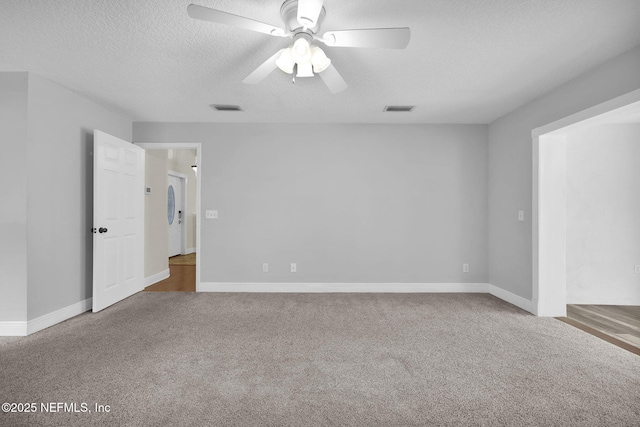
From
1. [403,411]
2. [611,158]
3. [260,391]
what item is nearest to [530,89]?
[611,158]

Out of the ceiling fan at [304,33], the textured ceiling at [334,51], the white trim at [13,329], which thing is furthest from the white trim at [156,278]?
the ceiling fan at [304,33]

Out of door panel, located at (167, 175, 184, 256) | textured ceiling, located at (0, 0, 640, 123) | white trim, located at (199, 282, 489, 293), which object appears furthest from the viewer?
door panel, located at (167, 175, 184, 256)

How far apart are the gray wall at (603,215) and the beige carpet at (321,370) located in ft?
4.25

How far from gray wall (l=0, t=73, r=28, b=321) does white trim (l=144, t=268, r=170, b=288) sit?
6.49 ft

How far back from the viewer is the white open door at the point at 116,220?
11.5ft

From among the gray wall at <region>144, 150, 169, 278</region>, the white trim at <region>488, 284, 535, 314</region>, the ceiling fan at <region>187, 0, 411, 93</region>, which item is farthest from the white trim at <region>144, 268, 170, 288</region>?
the white trim at <region>488, 284, 535, 314</region>

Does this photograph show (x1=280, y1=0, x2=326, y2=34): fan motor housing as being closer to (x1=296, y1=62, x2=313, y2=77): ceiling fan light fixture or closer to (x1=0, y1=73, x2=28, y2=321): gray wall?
(x1=296, y1=62, x2=313, y2=77): ceiling fan light fixture

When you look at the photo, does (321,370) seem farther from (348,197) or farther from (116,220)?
(116,220)

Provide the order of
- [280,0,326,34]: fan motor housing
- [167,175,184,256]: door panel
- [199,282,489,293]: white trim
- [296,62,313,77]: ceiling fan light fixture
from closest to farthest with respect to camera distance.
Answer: [280,0,326,34]: fan motor housing
[296,62,313,77]: ceiling fan light fixture
[199,282,489,293]: white trim
[167,175,184,256]: door panel

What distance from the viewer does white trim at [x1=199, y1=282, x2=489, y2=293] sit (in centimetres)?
447

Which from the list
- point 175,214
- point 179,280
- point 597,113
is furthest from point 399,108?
point 175,214

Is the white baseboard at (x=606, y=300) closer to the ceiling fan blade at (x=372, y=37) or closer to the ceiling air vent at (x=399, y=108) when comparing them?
the ceiling air vent at (x=399, y=108)

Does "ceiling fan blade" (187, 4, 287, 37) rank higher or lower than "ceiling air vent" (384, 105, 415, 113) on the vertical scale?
lower

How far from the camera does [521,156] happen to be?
3789 mm
